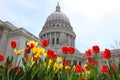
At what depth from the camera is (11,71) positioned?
2852mm

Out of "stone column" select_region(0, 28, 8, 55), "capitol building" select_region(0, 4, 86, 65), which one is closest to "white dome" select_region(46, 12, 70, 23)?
"capitol building" select_region(0, 4, 86, 65)

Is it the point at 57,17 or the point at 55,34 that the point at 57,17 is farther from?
the point at 55,34

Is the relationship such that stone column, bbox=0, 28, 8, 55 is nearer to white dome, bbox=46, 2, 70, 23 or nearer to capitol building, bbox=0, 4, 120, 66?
capitol building, bbox=0, 4, 120, 66

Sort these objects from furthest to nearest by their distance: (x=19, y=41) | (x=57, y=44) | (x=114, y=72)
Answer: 1. (x=57, y=44)
2. (x=19, y=41)
3. (x=114, y=72)

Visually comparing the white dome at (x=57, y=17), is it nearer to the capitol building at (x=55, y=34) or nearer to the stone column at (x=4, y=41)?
the capitol building at (x=55, y=34)

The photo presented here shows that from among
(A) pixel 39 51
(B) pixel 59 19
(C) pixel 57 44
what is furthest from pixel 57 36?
(A) pixel 39 51

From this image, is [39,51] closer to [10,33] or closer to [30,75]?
[30,75]

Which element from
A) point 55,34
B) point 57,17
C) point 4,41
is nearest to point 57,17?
point 57,17

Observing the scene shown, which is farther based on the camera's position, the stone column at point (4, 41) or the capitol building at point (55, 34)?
the capitol building at point (55, 34)

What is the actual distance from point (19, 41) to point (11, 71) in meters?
24.8

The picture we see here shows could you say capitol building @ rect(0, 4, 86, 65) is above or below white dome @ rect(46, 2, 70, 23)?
below

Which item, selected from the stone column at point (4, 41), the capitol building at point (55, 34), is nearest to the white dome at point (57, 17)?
the capitol building at point (55, 34)

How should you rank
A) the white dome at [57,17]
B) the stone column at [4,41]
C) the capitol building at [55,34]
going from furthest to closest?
the white dome at [57,17], the capitol building at [55,34], the stone column at [4,41]

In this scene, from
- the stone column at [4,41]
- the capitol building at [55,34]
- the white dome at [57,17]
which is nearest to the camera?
the stone column at [4,41]
